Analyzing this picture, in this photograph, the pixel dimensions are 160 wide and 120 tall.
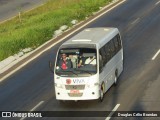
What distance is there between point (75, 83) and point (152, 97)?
3.51 meters

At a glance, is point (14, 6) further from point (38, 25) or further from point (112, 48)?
point (112, 48)

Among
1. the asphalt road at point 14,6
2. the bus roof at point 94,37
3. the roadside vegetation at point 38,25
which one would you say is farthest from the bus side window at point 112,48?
the asphalt road at point 14,6

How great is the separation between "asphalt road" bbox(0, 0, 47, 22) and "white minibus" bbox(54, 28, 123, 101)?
29273 mm

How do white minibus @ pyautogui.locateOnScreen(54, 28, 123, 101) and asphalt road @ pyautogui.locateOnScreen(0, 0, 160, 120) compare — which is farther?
asphalt road @ pyautogui.locateOnScreen(0, 0, 160, 120)

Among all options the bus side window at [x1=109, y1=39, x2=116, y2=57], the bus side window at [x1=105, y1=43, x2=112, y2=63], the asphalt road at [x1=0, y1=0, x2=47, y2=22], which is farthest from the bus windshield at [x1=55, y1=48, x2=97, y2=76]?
the asphalt road at [x1=0, y1=0, x2=47, y2=22]

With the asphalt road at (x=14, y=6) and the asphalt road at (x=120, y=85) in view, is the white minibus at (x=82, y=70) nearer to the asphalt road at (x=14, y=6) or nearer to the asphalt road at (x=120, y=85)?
the asphalt road at (x=120, y=85)

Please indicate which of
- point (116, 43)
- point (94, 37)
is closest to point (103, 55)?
point (94, 37)

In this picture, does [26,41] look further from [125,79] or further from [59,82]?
[59,82]

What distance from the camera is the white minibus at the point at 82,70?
20.8 m

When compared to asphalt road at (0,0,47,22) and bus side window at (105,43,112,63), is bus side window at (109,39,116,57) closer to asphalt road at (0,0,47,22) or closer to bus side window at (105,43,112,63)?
bus side window at (105,43,112,63)

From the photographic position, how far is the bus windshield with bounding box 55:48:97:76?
20.9m

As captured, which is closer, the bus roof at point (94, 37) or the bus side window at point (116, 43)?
the bus roof at point (94, 37)

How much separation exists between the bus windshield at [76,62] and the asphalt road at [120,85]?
1.51 meters

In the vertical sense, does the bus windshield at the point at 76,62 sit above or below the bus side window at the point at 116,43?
above
